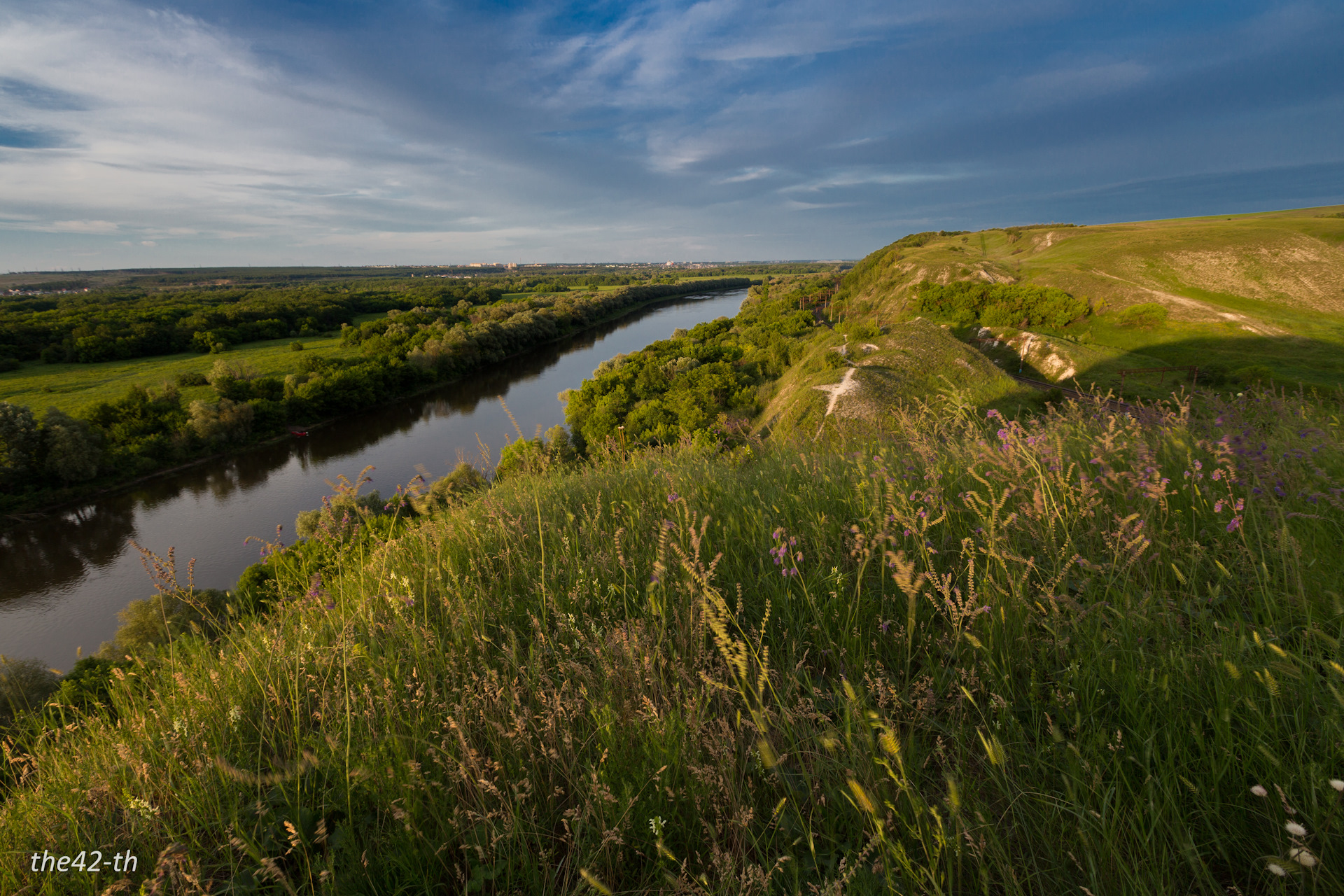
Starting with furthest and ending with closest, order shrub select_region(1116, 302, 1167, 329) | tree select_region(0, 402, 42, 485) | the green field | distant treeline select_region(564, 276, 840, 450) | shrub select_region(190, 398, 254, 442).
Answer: the green field
shrub select_region(190, 398, 254, 442)
shrub select_region(1116, 302, 1167, 329)
tree select_region(0, 402, 42, 485)
distant treeline select_region(564, 276, 840, 450)

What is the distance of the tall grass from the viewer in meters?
1.24

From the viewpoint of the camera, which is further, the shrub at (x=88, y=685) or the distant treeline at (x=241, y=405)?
the distant treeline at (x=241, y=405)

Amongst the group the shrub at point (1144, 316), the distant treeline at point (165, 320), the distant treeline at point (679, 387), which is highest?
the distant treeline at point (165, 320)

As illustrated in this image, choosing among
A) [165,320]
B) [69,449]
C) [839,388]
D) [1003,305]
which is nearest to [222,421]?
[69,449]

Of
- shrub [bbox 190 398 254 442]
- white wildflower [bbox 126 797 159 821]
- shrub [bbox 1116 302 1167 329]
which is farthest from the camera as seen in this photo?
shrub [bbox 190 398 254 442]

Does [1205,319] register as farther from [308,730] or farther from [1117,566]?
[308,730]

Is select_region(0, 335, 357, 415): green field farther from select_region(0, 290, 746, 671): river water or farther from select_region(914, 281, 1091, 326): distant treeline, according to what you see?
select_region(914, 281, 1091, 326): distant treeline

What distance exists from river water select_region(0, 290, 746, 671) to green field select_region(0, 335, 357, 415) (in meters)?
11.3

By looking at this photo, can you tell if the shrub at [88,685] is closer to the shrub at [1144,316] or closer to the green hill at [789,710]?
the green hill at [789,710]

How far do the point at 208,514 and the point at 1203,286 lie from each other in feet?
225

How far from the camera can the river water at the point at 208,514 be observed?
65.1 feet

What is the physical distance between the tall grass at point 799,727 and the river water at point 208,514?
6.41 m

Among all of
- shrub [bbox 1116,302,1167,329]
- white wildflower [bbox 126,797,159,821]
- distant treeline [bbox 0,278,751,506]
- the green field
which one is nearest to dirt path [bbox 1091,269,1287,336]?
shrub [bbox 1116,302,1167,329]

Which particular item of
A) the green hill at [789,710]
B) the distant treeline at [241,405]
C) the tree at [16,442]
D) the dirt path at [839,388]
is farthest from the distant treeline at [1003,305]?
the tree at [16,442]
